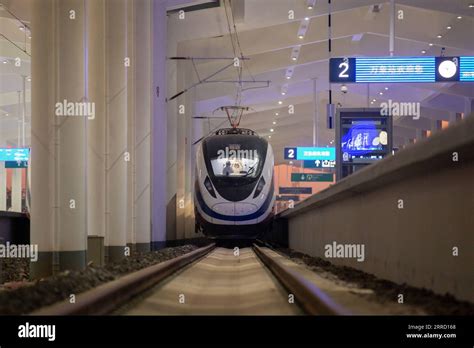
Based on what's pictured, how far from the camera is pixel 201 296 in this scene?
8461mm

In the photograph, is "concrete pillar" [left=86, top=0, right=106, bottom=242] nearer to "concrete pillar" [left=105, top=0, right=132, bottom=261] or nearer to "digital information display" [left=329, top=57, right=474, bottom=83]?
"concrete pillar" [left=105, top=0, right=132, bottom=261]

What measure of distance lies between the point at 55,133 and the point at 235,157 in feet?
39.0

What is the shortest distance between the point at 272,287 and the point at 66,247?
13.9 feet

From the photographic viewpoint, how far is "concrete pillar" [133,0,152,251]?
19.3 m

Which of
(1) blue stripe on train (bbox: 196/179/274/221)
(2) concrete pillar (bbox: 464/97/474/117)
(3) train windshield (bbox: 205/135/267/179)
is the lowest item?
(1) blue stripe on train (bbox: 196/179/274/221)

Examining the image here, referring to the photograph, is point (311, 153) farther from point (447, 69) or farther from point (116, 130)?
point (116, 130)

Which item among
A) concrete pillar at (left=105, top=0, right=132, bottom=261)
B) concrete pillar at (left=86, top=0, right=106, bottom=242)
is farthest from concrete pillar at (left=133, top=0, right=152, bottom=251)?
concrete pillar at (left=86, top=0, right=106, bottom=242)

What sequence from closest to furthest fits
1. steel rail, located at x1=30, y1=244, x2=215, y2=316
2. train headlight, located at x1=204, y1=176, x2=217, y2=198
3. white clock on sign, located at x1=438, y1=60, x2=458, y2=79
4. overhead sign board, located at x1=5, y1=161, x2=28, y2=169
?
steel rail, located at x1=30, y1=244, x2=215, y2=316 → white clock on sign, located at x1=438, y1=60, x2=458, y2=79 → train headlight, located at x1=204, y1=176, x2=217, y2=198 → overhead sign board, located at x1=5, y1=161, x2=28, y2=169

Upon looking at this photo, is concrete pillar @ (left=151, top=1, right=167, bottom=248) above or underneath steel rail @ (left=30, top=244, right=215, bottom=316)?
above

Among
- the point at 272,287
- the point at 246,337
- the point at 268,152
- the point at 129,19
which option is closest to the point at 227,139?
the point at 268,152

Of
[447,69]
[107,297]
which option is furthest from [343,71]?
[107,297]

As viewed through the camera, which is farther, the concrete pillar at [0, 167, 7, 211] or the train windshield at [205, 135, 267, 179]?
the concrete pillar at [0, 167, 7, 211]

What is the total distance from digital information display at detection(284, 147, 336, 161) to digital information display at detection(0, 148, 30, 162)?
591 inches

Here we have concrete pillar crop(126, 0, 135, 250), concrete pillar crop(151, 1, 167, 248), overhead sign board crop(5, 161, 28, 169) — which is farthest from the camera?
overhead sign board crop(5, 161, 28, 169)
